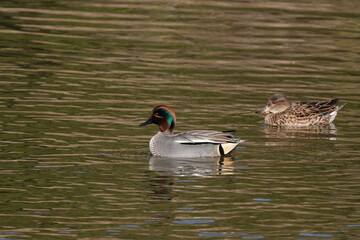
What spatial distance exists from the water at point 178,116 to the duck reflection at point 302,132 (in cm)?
5

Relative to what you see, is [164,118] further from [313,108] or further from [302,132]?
[313,108]

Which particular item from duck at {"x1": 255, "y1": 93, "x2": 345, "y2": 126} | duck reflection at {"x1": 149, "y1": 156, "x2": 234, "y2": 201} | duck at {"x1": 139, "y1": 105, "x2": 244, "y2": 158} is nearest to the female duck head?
duck at {"x1": 139, "y1": 105, "x2": 244, "y2": 158}

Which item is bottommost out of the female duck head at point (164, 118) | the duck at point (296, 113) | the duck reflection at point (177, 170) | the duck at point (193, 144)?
the duck reflection at point (177, 170)

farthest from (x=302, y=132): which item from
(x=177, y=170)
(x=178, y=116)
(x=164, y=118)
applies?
(x=177, y=170)

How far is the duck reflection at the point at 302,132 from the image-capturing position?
1835 cm

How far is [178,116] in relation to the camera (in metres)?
18.8

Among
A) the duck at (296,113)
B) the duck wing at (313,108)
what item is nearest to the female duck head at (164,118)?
the duck at (296,113)

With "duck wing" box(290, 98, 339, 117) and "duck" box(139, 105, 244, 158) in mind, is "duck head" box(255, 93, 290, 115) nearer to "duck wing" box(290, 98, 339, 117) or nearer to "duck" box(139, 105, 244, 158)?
"duck wing" box(290, 98, 339, 117)

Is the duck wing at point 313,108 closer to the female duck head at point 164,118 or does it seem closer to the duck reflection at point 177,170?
the duck reflection at point 177,170

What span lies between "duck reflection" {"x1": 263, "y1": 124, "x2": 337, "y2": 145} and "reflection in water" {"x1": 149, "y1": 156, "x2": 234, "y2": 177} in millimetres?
1709

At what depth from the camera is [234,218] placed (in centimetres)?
1268

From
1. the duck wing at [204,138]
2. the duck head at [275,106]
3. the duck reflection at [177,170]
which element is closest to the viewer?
the duck reflection at [177,170]

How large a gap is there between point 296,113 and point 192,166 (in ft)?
14.8

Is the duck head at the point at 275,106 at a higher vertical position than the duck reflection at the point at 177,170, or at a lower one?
higher
